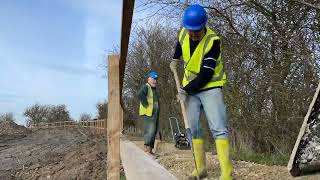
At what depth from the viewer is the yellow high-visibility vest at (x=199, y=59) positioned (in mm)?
5035

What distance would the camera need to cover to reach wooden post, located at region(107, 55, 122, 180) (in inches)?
191

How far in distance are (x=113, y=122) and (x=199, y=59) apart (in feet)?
3.54

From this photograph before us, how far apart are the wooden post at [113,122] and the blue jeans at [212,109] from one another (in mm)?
854

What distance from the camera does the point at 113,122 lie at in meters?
4.88

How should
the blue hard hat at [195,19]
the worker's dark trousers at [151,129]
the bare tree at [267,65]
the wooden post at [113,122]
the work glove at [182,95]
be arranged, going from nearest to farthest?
the wooden post at [113,122] < the blue hard hat at [195,19] < the work glove at [182,95] < the bare tree at [267,65] < the worker's dark trousers at [151,129]

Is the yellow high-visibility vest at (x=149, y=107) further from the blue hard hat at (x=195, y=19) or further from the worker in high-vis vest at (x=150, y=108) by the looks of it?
the blue hard hat at (x=195, y=19)

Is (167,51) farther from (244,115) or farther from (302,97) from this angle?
(302,97)

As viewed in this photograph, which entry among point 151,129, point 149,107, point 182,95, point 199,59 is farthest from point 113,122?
point 149,107

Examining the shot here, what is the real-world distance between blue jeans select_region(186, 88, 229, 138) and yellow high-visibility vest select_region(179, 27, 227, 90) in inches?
4.1

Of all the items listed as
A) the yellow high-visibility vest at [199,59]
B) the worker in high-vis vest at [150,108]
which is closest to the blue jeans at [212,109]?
the yellow high-visibility vest at [199,59]

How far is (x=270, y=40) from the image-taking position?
9273mm

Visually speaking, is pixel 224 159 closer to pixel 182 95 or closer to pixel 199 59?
pixel 182 95

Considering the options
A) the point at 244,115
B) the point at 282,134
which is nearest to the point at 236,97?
the point at 244,115

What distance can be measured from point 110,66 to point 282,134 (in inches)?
Result: 207
